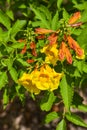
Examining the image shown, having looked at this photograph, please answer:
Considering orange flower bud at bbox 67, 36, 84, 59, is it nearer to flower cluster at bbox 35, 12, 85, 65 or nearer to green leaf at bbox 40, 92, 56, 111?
flower cluster at bbox 35, 12, 85, 65

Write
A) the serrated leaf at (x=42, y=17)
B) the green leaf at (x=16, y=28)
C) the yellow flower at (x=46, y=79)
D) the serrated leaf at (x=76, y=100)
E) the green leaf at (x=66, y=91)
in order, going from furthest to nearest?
the serrated leaf at (x=76, y=100) → the green leaf at (x=16, y=28) → the serrated leaf at (x=42, y=17) → the green leaf at (x=66, y=91) → the yellow flower at (x=46, y=79)

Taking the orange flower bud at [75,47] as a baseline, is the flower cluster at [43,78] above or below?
below

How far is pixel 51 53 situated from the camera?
1.83 m

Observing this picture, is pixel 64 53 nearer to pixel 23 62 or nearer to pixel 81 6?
pixel 23 62

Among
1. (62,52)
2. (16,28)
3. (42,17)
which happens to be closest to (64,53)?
(62,52)

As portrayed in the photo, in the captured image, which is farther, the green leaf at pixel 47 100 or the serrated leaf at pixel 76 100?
the serrated leaf at pixel 76 100

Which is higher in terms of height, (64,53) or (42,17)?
(42,17)

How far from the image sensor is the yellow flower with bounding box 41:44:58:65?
71.6 inches

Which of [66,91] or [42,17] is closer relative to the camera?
[66,91]

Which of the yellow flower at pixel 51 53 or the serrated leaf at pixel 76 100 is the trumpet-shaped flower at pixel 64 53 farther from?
the serrated leaf at pixel 76 100

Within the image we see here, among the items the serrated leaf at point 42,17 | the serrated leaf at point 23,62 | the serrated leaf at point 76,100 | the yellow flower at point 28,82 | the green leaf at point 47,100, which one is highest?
the serrated leaf at point 42,17

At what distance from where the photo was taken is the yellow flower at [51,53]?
1.82 m

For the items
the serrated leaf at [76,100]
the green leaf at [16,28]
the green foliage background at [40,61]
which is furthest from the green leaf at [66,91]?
the green leaf at [16,28]

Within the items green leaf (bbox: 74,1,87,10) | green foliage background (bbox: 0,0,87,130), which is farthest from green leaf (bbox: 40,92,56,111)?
green leaf (bbox: 74,1,87,10)
